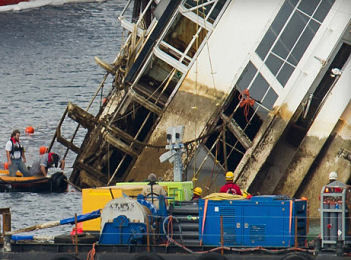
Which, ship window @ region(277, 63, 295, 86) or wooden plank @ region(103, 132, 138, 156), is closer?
ship window @ region(277, 63, 295, 86)

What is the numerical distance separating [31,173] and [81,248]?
61.1 ft

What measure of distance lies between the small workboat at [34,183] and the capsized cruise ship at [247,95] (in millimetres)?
5854

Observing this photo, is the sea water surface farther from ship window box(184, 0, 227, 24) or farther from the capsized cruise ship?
ship window box(184, 0, 227, 24)

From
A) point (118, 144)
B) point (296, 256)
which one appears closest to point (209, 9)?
point (118, 144)

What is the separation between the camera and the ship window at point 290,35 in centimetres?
4741

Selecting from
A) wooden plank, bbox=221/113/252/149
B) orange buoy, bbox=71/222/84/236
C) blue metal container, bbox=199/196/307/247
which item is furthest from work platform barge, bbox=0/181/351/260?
wooden plank, bbox=221/113/252/149

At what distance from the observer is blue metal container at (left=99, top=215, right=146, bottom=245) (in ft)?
123

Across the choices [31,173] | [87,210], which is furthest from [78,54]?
[87,210]

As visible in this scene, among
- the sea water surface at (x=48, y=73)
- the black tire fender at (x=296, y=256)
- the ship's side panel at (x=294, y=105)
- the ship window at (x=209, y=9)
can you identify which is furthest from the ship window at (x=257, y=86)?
the black tire fender at (x=296, y=256)

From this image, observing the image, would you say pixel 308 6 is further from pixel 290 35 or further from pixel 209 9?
pixel 209 9

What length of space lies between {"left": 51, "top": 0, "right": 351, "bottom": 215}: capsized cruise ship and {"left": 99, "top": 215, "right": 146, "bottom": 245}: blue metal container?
32.7 feet

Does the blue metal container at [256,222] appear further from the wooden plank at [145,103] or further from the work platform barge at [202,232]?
the wooden plank at [145,103]

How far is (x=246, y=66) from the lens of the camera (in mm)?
47719

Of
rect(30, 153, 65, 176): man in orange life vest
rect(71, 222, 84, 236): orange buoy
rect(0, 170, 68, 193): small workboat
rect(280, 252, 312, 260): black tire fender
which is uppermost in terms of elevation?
rect(280, 252, 312, 260): black tire fender
